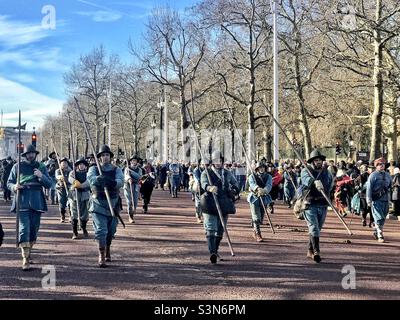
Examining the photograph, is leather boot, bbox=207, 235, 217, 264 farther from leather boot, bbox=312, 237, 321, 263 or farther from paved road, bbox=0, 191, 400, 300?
leather boot, bbox=312, 237, 321, 263

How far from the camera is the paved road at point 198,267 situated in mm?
7301

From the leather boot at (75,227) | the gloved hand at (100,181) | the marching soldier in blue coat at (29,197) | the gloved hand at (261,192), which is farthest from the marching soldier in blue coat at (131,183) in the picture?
the marching soldier in blue coat at (29,197)

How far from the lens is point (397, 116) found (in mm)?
Result: 31562

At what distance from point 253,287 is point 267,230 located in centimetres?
658

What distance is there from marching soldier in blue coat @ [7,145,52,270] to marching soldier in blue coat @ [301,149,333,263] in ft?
14.4

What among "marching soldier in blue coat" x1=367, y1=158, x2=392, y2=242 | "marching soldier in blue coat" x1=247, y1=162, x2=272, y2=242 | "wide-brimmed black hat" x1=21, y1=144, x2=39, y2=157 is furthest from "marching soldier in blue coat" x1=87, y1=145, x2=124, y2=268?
"marching soldier in blue coat" x1=367, y1=158, x2=392, y2=242

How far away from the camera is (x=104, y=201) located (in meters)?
9.17

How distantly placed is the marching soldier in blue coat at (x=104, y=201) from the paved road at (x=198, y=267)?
0.43 m

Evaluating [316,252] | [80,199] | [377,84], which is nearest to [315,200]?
[316,252]

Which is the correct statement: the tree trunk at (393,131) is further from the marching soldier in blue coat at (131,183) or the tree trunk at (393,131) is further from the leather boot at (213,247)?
the leather boot at (213,247)

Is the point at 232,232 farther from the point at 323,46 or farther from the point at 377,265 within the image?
the point at 323,46

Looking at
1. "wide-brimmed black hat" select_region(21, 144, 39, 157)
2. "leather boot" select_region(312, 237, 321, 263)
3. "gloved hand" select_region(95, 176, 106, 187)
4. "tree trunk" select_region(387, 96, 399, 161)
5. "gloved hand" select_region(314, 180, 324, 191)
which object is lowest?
"leather boot" select_region(312, 237, 321, 263)

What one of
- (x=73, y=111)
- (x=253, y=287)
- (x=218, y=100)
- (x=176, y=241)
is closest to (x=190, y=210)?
(x=176, y=241)

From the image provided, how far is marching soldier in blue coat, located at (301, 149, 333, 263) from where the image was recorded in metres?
9.55
